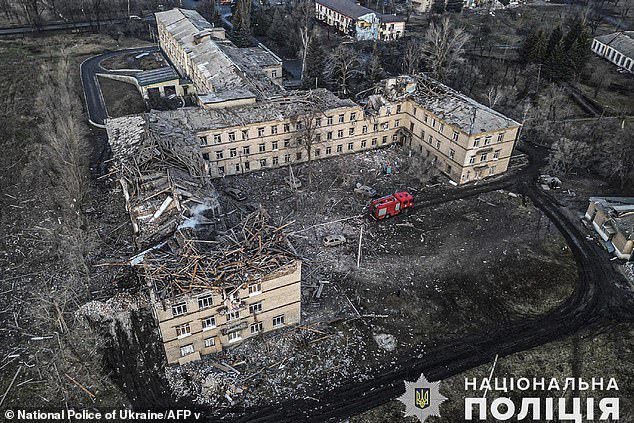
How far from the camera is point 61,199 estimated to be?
45.7 m

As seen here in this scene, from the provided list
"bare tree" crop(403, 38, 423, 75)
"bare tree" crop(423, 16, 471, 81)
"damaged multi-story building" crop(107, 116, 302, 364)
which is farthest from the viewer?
"bare tree" crop(403, 38, 423, 75)

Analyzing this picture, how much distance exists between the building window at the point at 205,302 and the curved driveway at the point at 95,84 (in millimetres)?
40861

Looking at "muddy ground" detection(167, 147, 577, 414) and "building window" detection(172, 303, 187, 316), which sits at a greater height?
"building window" detection(172, 303, 187, 316)

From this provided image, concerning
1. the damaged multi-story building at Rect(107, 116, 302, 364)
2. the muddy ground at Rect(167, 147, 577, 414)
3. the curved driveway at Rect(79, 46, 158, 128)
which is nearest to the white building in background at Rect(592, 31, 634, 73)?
the muddy ground at Rect(167, 147, 577, 414)

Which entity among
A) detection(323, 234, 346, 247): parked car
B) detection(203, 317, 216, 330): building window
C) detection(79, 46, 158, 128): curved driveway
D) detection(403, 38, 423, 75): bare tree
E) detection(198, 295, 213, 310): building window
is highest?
detection(403, 38, 423, 75): bare tree

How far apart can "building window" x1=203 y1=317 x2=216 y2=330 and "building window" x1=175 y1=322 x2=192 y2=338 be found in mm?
995

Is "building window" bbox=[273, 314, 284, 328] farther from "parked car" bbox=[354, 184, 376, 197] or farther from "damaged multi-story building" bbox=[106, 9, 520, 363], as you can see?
"parked car" bbox=[354, 184, 376, 197]

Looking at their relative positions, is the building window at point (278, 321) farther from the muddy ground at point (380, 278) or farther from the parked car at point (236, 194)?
the parked car at point (236, 194)

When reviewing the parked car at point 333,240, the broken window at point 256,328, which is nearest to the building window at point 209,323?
the broken window at point 256,328

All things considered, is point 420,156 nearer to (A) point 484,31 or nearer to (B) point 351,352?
(B) point 351,352

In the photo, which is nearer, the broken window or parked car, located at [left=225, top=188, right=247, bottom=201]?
the broken window

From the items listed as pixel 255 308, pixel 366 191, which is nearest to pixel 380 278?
pixel 255 308

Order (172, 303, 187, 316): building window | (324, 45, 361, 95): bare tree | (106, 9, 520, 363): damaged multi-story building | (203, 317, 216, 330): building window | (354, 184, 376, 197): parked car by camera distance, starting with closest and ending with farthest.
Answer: (172, 303, 187, 316): building window
(106, 9, 520, 363): damaged multi-story building
(203, 317, 216, 330): building window
(354, 184, 376, 197): parked car
(324, 45, 361, 95): bare tree

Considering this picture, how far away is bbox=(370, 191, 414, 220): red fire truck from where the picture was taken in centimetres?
4447
